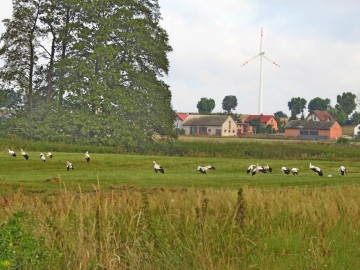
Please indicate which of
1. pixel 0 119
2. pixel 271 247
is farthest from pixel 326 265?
pixel 0 119

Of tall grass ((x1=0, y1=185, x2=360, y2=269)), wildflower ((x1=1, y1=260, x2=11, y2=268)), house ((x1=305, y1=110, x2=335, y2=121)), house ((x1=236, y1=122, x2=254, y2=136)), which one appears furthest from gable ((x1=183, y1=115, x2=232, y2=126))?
wildflower ((x1=1, y1=260, x2=11, y2=268))

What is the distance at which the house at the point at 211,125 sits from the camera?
148 metres

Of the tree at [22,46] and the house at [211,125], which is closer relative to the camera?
the tree at [22,46]

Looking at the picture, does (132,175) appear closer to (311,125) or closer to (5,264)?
(5,264)

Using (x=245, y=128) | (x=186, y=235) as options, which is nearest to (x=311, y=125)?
(x=245, y=128)

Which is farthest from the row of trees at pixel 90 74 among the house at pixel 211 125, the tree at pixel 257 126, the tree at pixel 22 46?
the tree at pixel 257 126

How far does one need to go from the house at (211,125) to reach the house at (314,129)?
15.1 meters

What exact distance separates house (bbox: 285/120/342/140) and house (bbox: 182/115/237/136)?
15102mm

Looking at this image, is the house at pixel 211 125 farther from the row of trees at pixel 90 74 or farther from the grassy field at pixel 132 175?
the grassy field at pixel 132 175

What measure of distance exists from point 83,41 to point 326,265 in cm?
4980

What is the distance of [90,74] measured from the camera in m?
54.0

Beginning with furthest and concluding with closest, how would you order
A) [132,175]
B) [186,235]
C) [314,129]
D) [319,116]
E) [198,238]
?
[319,116] → [314,129] → [132,175] → [186,235] → [198,238]

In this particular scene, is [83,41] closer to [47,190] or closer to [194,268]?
[47,190]

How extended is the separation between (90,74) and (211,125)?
96812 millimetres
